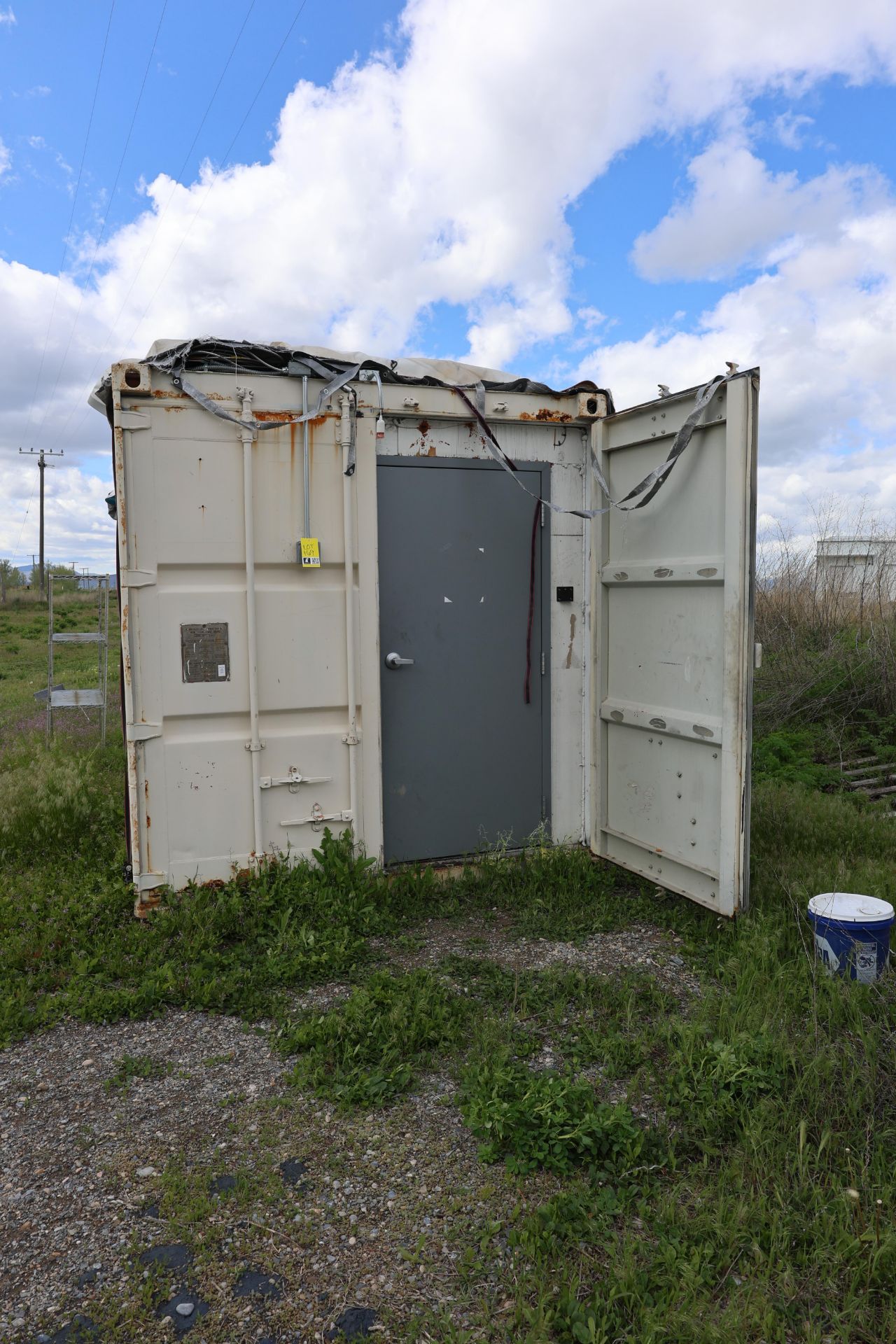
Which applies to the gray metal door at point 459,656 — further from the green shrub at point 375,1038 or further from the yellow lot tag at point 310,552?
the green shrub at point 375,1038

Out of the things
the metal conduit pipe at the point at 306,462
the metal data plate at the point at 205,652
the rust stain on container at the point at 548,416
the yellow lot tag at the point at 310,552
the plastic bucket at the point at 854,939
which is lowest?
the plastic bucket at the point at 854,939

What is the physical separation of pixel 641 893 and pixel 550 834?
26.1 inches

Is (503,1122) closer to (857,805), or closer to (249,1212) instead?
(249,1212)

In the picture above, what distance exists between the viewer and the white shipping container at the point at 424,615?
4.29 m

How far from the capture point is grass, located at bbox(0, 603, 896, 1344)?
7.13 feet

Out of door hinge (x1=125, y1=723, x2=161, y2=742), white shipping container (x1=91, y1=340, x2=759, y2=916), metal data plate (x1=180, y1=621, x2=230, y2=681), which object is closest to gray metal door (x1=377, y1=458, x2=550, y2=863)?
white shipping container (x1=91, y1=340, x2=759, y2=916)

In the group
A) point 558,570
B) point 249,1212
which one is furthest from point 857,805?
point 249,1212

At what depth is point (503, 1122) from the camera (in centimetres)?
272

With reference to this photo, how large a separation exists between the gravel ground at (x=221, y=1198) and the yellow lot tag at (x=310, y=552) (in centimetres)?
230

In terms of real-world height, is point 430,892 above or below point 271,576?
below

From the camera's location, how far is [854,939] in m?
3.68

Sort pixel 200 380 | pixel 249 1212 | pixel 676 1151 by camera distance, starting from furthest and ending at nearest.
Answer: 1. pixel 200 380
2. pixel 676 1151
3. pixel 249 1212

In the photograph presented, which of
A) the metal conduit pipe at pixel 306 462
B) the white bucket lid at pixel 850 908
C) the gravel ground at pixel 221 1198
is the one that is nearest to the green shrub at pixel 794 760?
the white bucket lid at pixel 850 908

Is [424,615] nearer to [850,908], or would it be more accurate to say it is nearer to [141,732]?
[141,732]
